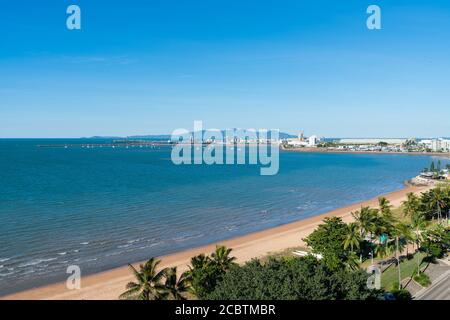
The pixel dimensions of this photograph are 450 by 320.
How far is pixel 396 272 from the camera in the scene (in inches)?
1496

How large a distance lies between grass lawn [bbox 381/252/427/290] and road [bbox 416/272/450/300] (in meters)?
2.49

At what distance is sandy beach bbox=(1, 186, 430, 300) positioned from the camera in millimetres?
35125

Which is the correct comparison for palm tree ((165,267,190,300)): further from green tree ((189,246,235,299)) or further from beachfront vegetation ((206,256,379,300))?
beachfront vegetation ((206,256,379,300))

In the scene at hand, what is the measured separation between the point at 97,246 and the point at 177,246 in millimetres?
10187

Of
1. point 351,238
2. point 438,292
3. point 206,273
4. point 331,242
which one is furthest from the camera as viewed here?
point 351,238

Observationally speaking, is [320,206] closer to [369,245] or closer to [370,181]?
[369,245]

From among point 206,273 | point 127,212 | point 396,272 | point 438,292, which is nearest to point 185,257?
point 206,273

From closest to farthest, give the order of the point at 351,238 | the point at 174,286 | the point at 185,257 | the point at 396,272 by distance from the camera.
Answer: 1. the point at 174,286
2. the point at 396,272
3. the point at 351,238
4. the point at 185,257

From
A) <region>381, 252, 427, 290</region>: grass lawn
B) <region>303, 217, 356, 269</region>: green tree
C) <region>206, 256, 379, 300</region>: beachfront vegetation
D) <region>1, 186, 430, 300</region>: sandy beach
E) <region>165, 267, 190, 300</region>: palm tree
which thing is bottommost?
<region>1, 186, 430, 300</region>: sandy beach

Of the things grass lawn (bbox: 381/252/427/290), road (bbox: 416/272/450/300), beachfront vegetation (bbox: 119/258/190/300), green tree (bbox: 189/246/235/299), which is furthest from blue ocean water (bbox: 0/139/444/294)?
road (bbox: 416/272/450/300)

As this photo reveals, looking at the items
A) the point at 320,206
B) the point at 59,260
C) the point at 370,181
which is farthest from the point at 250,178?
the point at 59,260

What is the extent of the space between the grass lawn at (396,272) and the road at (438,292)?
249 cm

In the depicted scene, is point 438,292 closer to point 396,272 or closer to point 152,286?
point 396,272

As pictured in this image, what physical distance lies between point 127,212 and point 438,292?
5015 centimetres
